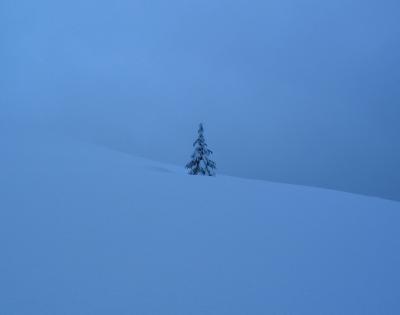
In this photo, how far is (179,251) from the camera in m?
3.55

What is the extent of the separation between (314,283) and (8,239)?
3.30 m

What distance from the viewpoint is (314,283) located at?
3.13 meters

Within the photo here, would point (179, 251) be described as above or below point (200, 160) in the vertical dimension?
below

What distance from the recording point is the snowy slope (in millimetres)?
2633

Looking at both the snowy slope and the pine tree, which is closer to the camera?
the snowy slope

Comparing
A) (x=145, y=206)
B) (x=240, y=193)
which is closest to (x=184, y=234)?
(x=145, y=206)

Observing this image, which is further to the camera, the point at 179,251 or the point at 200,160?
the point at 200,160

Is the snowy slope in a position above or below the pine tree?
below

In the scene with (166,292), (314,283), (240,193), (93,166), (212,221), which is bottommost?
(166,292)

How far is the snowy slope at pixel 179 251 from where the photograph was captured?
2.63 meters

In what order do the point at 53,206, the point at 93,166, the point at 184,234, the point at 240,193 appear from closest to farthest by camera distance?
the point at 184,234
the point at 53,206
the point at 240,193
the point at 93,166

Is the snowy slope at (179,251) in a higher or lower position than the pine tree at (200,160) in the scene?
lower

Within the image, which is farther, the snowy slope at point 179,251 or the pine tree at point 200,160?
the pine tree at point 200,160

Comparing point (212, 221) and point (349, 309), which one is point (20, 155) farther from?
point (349, 309)
